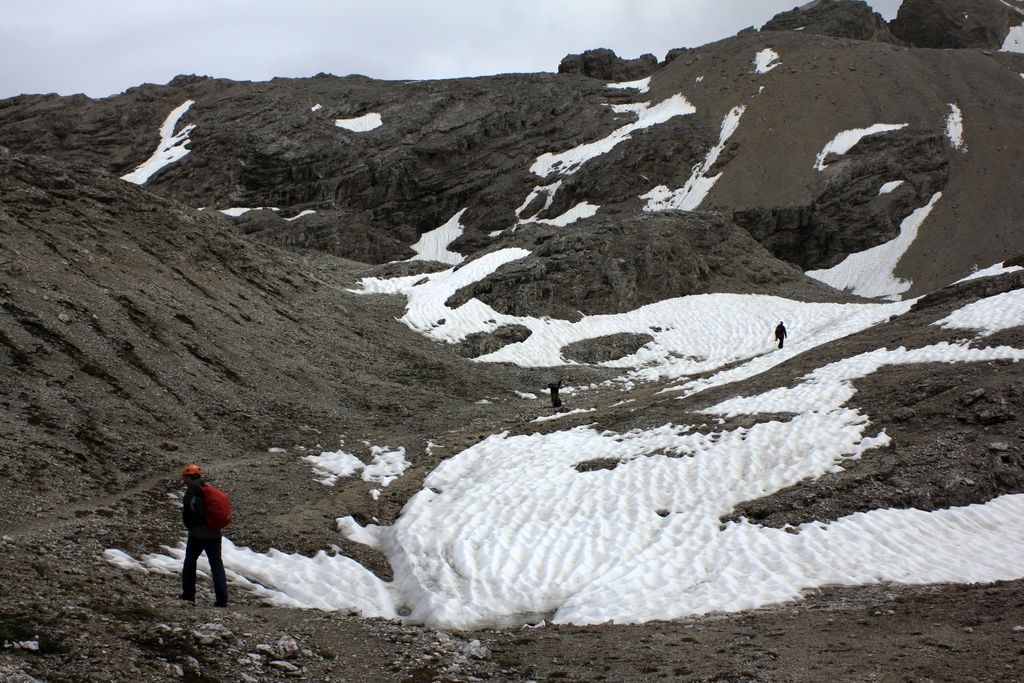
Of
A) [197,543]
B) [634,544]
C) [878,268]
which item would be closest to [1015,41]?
[878,268]

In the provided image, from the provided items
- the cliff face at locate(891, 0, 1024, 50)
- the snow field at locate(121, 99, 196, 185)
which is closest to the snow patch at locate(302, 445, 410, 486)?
the snow field at locate(121, 99, 196, 185)

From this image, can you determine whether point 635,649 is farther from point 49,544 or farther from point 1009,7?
point 1009,7

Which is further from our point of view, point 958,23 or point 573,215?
point 958,23

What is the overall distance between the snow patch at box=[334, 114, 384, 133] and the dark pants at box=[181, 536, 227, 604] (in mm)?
98145

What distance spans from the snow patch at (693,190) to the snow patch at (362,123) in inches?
1575

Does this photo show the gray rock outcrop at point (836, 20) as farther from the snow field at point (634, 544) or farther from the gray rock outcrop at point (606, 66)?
the snow field at point (634, 544)

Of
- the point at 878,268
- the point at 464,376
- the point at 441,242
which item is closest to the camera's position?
the point at 464,376

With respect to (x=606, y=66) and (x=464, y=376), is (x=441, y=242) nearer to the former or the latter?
(x=606, y=66)

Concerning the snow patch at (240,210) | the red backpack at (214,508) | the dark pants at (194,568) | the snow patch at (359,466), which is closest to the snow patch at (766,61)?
the snow patch at (240,210)

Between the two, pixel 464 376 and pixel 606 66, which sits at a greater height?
pixel 606 66

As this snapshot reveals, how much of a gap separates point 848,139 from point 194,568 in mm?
85111

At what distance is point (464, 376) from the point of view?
30109mm

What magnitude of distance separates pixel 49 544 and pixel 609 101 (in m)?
100

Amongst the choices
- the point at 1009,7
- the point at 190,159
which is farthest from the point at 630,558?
the point at 1009,7
